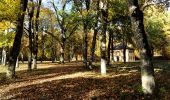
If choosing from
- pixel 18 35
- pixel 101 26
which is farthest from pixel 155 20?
pixel 18 35

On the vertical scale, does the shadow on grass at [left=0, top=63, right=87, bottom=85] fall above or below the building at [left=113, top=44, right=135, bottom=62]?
below

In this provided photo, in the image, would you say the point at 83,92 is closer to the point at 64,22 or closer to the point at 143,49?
the point at 143,49

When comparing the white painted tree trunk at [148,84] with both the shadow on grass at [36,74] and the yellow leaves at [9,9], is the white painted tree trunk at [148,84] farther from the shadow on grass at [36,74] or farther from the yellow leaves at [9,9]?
the yellow leaves at [9,9]

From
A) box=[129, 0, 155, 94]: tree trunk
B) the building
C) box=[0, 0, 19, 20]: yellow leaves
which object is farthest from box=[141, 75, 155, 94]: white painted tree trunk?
the building

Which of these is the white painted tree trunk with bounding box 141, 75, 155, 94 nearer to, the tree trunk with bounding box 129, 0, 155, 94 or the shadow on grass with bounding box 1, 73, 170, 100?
the tree trunk with bounding box 129, 0, 155, 94

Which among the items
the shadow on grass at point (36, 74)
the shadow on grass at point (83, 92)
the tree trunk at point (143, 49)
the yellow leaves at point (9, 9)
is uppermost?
the yellow leaves at point (9, 9)

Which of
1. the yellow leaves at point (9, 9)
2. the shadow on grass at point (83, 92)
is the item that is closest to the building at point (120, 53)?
the yellow leaves at point (9, 9)

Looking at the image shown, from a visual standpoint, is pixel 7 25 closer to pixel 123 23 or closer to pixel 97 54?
pixel 123 23

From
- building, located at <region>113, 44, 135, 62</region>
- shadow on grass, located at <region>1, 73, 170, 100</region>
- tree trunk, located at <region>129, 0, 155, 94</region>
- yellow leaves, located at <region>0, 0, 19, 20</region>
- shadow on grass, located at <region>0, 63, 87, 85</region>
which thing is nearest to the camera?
tree trunk, located at <region>129, 0, 155, 94</region>

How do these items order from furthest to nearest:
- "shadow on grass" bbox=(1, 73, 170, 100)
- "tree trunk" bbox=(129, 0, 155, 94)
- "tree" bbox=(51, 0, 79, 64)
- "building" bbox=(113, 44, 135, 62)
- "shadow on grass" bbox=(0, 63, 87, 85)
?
1. "building" bbox=(113, 44, 135, 62)
2. "tree" bbox=(51, 0, 79, 64)
3. "shadow on grass" bbox=(0, 63, 87, 85)
4. "shadow on grass" bbox=(1, 73, 170, 100)
5. "tree trunk" bbox=(129, 0, 155, 94)

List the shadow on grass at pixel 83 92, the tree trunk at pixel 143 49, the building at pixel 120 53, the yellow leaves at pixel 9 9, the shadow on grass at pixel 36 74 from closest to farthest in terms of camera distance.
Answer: the tree trunk at pixel 143 49 → the shadow on grass at pixel 83 92 → the shadow on grass at pixel 36 74 → the yellow leaves at pixel 9 9 → the building at pixel 120 53

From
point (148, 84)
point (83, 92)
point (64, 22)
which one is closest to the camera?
point (148, 84)

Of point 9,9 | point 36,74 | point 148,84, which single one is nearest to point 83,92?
point 148,84

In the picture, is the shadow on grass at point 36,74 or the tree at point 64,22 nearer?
the shadow on grass at point 36,74
